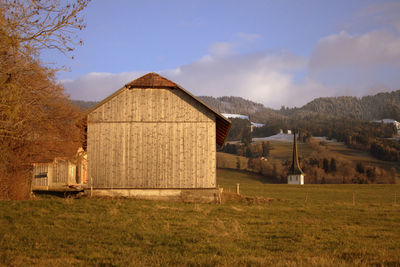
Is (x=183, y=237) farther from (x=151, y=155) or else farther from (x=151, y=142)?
(x=151, y=142)

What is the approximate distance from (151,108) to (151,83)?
59.3 inches

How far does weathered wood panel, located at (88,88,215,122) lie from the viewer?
24.5 meters

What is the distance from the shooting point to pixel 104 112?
24.6 m

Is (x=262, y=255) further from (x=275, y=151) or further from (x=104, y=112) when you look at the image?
(x=275, y=151)

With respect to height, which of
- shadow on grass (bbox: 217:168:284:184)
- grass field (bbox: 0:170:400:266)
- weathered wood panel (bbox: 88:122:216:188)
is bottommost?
shadow on grass (bbox: 217:168:284:184)

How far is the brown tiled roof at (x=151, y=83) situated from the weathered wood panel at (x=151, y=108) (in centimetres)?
30

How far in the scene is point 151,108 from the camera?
24609 mm

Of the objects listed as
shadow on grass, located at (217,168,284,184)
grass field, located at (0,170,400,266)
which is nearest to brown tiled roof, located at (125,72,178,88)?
grass field, located at (0,170,400,266)

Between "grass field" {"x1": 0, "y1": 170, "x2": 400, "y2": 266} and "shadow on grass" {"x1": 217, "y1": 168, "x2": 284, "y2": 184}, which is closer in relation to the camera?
"grass field" {"x1": 0, "y1": 170, "x2": 400, "y2": 266}

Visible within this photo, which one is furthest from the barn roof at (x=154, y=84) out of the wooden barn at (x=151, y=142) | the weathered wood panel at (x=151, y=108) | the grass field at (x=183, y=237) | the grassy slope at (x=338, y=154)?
the grassy slope at (x=338, y=154)

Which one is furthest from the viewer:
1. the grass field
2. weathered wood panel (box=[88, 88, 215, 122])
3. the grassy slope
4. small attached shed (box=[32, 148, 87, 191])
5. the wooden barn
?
the grassy slope

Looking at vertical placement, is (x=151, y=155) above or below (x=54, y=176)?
above

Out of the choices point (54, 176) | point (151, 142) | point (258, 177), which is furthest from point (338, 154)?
point (151, 142)

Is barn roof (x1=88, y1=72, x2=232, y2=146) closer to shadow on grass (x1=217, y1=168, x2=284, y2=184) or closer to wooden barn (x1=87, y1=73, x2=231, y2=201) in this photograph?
wooden barn (x1=87, y1=73, x2=231, y2=201)
